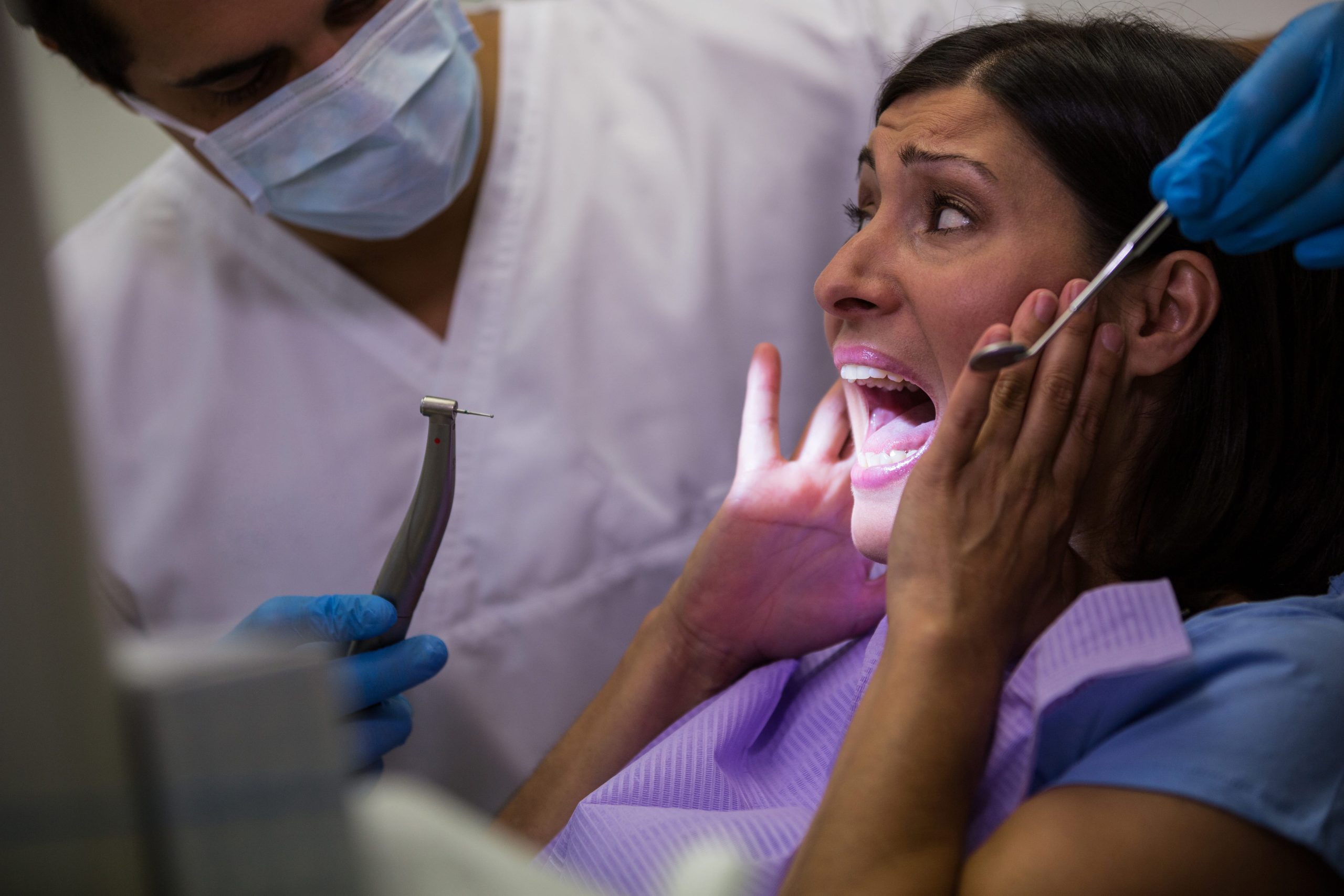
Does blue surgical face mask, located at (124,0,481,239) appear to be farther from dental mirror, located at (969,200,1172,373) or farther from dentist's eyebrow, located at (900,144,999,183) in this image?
dental mirror, located at (969,200,1172,373)

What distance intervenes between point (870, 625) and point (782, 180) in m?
0.66

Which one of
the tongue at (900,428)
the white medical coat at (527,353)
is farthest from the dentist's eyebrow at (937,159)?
the white medical coat at (527,353)

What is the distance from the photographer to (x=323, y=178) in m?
1.27

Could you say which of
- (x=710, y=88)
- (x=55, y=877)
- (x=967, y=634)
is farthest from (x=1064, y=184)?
(x=55, y=877)

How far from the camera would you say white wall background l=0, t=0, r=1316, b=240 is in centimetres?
139

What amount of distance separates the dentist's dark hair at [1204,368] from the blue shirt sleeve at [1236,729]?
0.60 feet

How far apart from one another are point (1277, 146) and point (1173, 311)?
0.22 metres

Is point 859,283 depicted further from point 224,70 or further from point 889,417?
point 224,70

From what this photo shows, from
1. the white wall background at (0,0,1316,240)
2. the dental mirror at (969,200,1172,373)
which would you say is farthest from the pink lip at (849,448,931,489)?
the white wall background at (0,0,1316,240)

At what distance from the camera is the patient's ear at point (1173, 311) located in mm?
965

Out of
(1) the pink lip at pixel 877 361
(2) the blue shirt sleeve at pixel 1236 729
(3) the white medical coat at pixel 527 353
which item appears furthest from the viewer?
(3) the white medical coat at pixel 527 353

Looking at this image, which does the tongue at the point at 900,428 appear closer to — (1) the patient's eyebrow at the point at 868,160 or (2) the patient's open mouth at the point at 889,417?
(2) the patient's open mouth at the point at 889,417

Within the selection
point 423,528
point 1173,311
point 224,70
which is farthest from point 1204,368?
point 224,70

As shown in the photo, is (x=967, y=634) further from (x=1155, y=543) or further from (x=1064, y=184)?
(x=1064, y=184)
